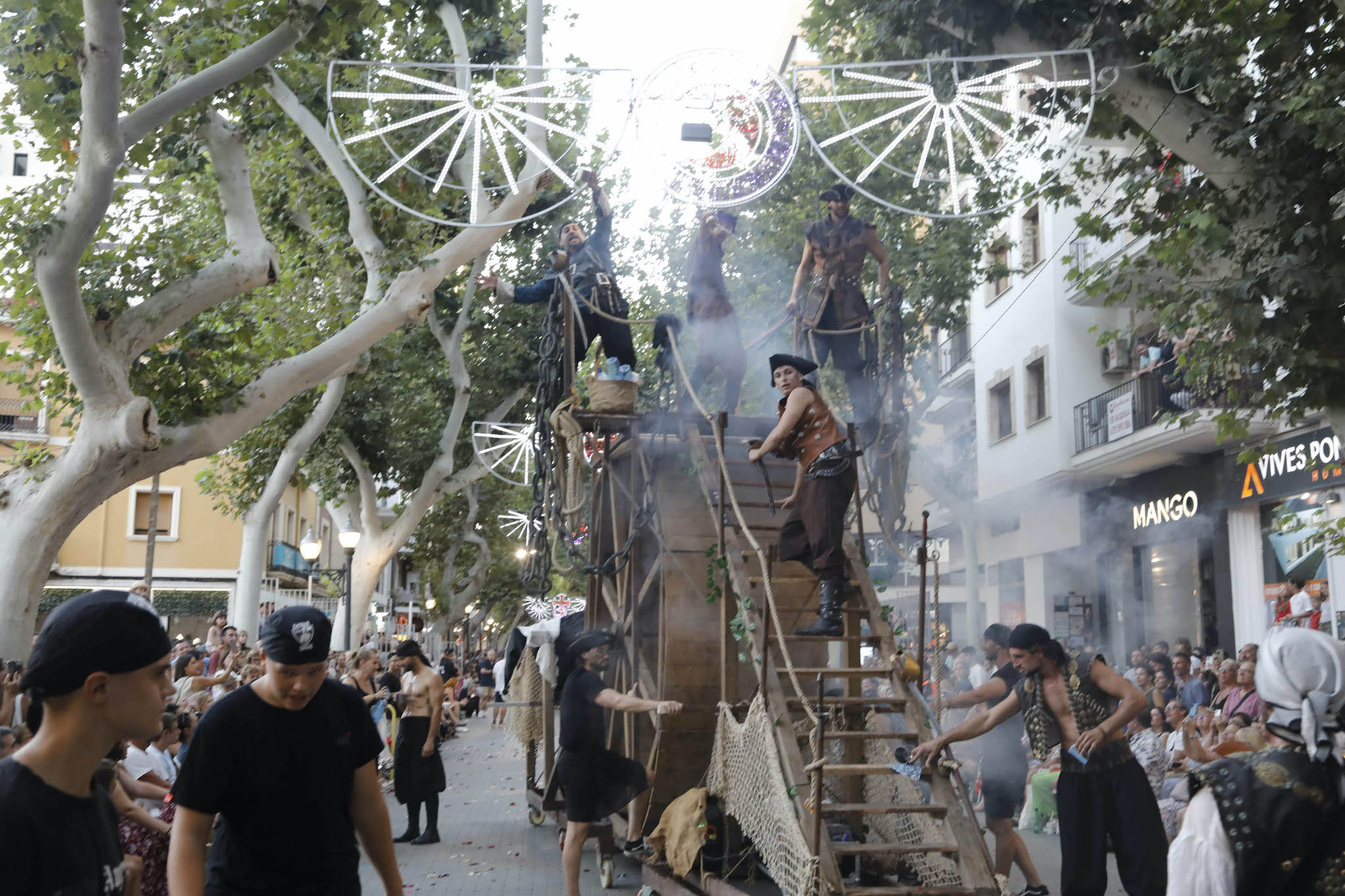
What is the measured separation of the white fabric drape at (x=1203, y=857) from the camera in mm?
2965

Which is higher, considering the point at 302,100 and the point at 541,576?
the point at 302,100

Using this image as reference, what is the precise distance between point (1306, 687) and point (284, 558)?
45.4 m

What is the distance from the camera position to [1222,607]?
60.6 feet

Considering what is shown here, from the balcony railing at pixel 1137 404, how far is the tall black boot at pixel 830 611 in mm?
9024

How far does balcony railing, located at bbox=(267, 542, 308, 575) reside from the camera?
4366 cm

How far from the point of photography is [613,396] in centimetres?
1102

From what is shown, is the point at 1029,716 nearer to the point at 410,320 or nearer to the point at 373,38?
the point at 410,320

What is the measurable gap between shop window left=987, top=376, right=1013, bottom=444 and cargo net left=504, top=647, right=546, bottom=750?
13545mm

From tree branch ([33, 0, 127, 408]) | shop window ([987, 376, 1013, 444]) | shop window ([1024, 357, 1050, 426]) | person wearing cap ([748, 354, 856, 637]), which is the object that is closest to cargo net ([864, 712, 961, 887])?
person wearing cap ([748, 354, 856, 637])

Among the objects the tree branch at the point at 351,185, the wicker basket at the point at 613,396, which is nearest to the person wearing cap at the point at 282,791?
the wicker basket at the point at 613,396

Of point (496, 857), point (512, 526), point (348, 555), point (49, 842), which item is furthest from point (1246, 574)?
point (512, 526)

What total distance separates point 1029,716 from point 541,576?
20.9ft

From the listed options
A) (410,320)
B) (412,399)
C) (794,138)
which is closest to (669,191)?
(794,138)

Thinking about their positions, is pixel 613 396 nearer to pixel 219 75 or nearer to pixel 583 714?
pixel 583 714
